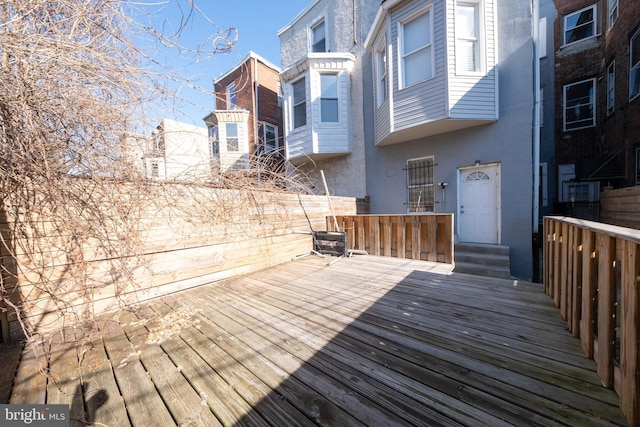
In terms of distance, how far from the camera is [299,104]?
8.35 meters

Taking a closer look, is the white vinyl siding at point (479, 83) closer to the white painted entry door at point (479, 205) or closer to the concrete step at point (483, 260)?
the white painted entry door at point (479, 205)

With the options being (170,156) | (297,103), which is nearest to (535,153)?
(297,103)

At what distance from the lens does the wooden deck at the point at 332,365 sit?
1.35 meters

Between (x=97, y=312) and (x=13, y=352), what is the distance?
2.17 feet

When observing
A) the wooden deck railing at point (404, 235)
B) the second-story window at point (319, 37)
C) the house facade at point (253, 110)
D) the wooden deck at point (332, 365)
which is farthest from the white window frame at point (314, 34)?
the wooden deck at point (332, 365)

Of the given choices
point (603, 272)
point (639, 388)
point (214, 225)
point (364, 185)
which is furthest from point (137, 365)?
point (364, 185)

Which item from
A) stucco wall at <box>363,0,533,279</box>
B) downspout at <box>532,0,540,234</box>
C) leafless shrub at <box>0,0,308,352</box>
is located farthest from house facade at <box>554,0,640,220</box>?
leafless shrub at <box>0,0,308,352</box>

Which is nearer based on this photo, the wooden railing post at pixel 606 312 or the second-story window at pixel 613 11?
the wooden railing post at pixel 606 312

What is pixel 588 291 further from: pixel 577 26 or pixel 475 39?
pixel 577 26

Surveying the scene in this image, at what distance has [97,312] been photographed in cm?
275

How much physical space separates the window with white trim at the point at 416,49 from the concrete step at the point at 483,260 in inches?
159

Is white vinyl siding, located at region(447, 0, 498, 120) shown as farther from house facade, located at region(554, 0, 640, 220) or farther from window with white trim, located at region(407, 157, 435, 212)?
house facade, located at region(554, 0, 640, 220)

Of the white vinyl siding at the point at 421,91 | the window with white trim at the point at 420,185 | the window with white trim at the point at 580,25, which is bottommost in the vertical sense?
the window with white trim at the point at 420,185

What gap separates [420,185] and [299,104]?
16.1 feet
